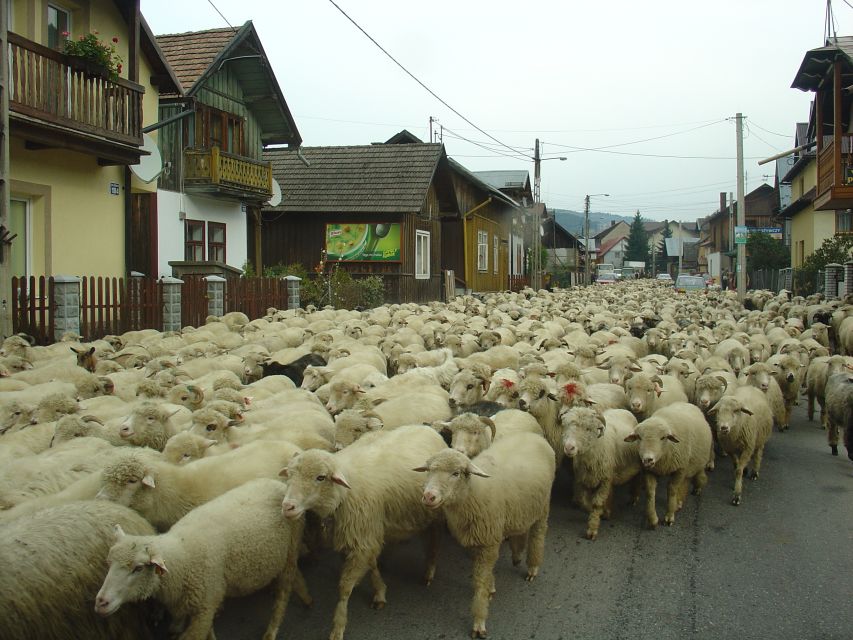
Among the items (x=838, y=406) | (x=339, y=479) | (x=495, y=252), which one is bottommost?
(x=838, y=406)

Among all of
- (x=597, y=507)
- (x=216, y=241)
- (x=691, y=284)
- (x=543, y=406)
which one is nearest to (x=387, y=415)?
(x=543, y=406)

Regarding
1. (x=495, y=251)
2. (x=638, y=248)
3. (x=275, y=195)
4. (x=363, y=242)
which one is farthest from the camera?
(x=638, y=248)

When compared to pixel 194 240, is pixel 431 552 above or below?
below

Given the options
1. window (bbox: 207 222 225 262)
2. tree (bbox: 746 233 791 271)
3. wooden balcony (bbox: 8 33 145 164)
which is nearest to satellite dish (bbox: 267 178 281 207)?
window (bbox: 207 222 225 262)

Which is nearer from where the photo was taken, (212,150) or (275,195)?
(212,150)

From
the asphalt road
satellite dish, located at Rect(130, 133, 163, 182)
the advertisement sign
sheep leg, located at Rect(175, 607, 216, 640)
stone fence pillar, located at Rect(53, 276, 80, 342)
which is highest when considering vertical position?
satellite dish, located at Rect(130, 133, 163, 182)

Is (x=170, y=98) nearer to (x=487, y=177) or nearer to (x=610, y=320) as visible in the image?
(x=610, y=320)

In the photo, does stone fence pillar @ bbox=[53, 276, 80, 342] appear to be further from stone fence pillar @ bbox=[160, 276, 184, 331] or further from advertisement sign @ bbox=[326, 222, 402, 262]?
advertisement sign @ bbox=[326, 222, 402, 262]

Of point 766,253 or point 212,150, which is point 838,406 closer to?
point 212,150

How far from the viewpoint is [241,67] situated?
23.2 meters

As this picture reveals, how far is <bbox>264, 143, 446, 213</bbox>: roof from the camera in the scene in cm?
2653

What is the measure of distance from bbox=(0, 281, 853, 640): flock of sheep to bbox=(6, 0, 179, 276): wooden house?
4947 millimetres

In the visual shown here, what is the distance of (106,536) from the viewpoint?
414cm

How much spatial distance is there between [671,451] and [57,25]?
1505cm
